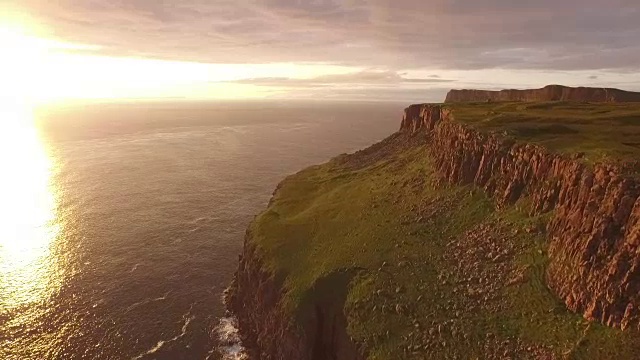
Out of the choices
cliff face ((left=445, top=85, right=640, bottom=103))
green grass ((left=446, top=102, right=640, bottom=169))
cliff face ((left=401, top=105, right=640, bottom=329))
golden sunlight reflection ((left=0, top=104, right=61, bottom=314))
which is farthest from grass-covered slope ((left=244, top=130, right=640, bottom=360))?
cliff face ((left=445, top=85, right=640, bottom=103))

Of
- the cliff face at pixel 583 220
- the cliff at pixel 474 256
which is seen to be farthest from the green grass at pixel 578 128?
the cliff face at pixel 583 220

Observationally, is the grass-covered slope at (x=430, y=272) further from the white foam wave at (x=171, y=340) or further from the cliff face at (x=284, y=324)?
the white foam wave at (x=171, y=340)

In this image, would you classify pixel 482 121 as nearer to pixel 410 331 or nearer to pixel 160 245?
pixel 410 331

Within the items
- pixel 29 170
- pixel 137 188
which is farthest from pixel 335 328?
pixel 29 170

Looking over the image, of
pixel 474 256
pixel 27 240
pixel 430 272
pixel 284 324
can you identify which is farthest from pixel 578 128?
pixel 27 240

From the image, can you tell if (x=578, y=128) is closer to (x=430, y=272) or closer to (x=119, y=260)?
(x=430, y=272)

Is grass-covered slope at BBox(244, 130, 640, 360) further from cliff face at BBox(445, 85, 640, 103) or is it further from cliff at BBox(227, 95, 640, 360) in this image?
cliff face at BBox(445, 85, 640, 103)
